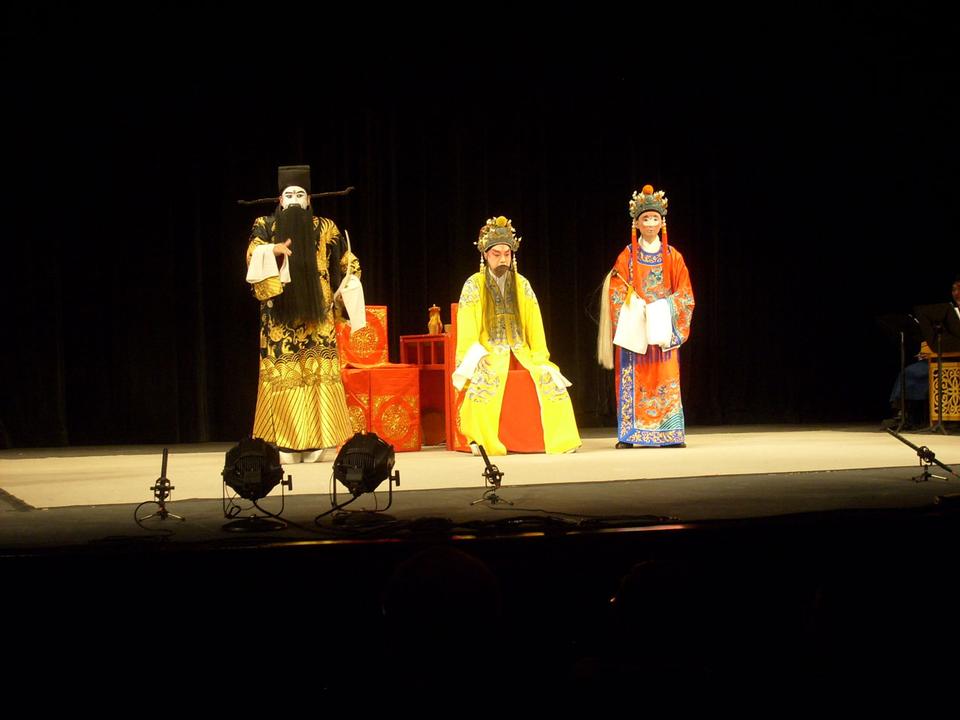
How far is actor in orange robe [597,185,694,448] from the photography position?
21.9ft

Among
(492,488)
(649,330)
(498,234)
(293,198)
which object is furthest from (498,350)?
(492,488)

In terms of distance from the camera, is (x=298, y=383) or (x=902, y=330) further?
(x=902, y=330)

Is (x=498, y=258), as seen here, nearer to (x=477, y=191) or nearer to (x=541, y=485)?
(x=477, y=191)

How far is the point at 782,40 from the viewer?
8453mm

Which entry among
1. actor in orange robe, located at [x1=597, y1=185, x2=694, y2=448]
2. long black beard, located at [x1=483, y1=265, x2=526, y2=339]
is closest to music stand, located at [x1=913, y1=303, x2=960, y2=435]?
actor in orange robe, located at [x1=597, y1=185, x2=694, y2=448]

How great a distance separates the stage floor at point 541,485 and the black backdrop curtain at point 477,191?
1.02 m

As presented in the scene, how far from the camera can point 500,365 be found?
6348mm

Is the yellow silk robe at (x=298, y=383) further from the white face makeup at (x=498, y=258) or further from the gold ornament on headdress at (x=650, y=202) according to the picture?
the gold ornament on headdress at (x=650, y=202)

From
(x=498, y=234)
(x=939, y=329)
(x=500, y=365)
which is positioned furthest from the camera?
(x=939, y=329)

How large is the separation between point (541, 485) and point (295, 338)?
2014mm

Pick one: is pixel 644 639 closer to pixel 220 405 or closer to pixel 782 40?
pixel 220 405

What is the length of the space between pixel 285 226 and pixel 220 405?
2264 millimetres

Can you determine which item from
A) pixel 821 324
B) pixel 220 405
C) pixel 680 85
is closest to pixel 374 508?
pixel 220 405

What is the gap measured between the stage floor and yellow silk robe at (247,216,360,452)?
0.72 feet
